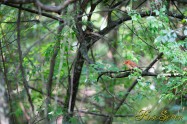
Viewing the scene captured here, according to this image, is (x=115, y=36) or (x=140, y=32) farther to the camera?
(x=115, y=36)

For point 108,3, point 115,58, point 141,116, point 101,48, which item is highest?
point 101,48

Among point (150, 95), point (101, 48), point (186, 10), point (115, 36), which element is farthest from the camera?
point (101, 48)

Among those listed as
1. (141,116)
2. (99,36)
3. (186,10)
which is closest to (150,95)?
(141,116)

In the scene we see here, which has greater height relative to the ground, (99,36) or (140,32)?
(140,32)

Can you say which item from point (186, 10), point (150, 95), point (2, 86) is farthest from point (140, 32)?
point (2, 86)

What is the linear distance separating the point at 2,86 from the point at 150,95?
2283 millimetres

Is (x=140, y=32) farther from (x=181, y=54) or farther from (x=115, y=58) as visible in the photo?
(x=115, y=58)

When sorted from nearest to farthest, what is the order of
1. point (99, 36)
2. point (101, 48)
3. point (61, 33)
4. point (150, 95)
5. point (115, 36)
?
point (61, 33)
point (99, 36)
point (150, 95)
point (115, 36)
point (101, 48)

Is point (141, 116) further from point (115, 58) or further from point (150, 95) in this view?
point (115, 58)

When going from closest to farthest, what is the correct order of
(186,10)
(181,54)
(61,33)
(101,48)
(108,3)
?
(181,54)
(61,33)
(108,3)
(186,10)
(101,48)

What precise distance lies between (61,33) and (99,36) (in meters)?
0.43

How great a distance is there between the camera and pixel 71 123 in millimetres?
4059

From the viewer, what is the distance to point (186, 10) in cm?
430

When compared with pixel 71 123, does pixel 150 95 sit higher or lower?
higher
